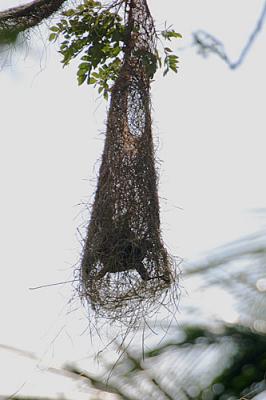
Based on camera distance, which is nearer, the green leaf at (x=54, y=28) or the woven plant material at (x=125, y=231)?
the woven plant material at (x=125, y=231)

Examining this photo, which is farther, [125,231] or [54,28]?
[54,28]

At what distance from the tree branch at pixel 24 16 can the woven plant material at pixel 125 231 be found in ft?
0.64

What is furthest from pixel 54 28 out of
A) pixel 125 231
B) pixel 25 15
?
pixel 125 231

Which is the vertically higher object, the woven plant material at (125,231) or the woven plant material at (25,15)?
the woven plant material at (25,15)

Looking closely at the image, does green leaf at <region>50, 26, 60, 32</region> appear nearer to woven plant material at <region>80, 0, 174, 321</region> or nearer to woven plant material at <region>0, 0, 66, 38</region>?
woven plant material at <region>0, 0, 66, 38</region>

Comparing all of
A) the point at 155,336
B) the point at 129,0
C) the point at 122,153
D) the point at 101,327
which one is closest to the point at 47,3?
the point at 129,0

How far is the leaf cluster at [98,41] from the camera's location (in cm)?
159

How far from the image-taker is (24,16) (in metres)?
1.61

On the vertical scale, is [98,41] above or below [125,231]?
above

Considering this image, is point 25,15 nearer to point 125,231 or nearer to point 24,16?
point 24,16

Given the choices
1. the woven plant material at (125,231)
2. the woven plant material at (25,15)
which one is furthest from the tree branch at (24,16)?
the woven plant material at (125,231)

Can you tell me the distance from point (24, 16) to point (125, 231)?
544 millimetres

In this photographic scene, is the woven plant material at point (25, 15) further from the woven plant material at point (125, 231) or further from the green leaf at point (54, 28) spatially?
the woven plant material at point (125, 231)

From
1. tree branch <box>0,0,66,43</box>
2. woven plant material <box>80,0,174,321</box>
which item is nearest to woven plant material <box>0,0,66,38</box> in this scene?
tree branch <box>0,0,66,43</box>
